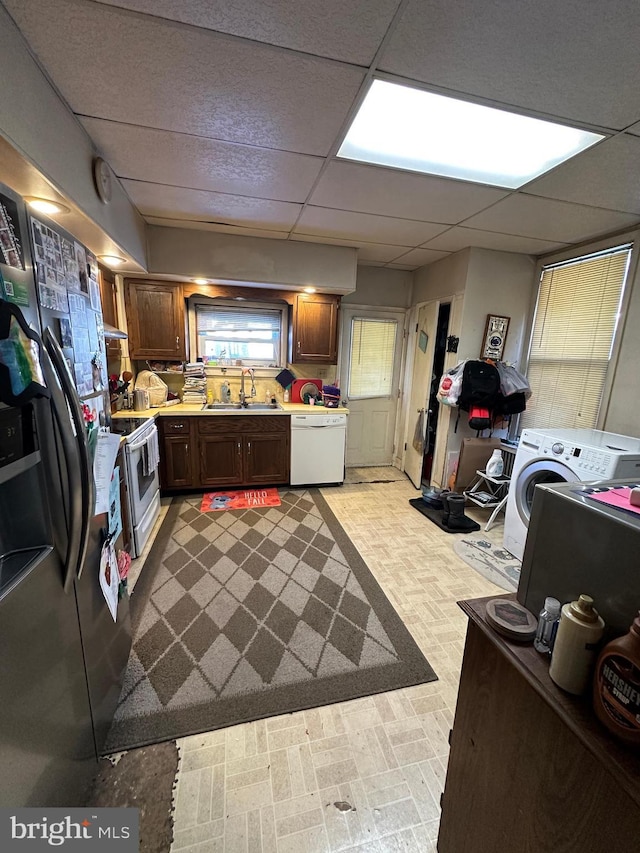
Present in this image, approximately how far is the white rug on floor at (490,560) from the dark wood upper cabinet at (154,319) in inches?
129

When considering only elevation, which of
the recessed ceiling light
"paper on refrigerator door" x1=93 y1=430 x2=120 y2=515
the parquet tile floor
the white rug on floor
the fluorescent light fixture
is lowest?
the parquet tile floor

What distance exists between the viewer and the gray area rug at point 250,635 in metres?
1.45

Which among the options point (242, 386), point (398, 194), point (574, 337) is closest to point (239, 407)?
point (242, 386)

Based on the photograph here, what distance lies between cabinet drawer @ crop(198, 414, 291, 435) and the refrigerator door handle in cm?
240

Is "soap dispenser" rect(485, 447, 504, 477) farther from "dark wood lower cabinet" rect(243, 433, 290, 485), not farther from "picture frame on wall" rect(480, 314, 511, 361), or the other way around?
"dark wood lower cabinet" rect(243, 433, 290, 485)

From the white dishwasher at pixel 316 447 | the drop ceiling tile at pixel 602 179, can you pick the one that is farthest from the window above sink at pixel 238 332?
the drop ceiling tile at pixel 602 179

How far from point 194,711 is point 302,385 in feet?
10.1

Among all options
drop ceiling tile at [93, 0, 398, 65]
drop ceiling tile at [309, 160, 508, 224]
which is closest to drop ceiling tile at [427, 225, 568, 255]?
drop ceiling tile at [309, 160, 508, 224]

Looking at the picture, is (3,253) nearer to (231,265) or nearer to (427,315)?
(231,265)

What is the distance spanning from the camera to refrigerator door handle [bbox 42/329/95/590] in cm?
91

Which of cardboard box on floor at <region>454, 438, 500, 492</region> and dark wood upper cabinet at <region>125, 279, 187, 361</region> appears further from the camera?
cardboard box on floor at <region>454, 438, 500, 492</region>

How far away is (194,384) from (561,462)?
11.0ft

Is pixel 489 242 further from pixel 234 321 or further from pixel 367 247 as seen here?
pixel 234 321

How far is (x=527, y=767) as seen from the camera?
708mm
